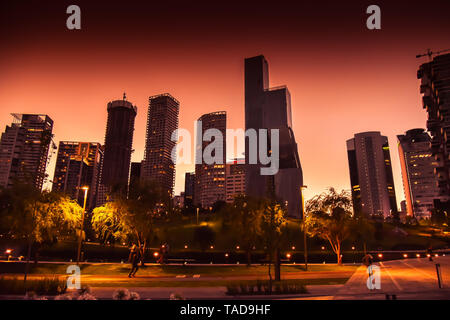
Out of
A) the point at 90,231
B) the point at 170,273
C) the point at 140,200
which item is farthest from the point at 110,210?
the point at 90,231

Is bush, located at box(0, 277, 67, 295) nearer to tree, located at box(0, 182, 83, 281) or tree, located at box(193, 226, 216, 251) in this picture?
tree, located at box(0, 182, 83, 281)

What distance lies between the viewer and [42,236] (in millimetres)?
29422

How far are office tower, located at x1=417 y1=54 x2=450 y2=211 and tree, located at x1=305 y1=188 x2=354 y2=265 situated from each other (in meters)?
101

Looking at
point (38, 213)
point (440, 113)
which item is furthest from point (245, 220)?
point (440, 113)

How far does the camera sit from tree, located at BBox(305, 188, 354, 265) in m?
35.8

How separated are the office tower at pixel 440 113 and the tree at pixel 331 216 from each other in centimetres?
10112

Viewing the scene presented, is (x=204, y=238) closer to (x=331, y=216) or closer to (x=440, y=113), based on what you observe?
(x=331, y=216)

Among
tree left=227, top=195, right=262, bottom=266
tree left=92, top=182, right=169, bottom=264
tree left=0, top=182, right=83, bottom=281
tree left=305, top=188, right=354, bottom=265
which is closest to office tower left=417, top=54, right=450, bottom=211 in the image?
tree left=305, top=188, right=354, bottom=265

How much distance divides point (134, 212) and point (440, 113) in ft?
498

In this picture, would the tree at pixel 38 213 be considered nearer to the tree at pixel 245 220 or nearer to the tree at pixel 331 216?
the tree at pixel 245 220

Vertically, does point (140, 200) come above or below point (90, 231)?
above

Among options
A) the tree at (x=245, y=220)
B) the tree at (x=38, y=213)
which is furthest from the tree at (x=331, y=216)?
the tree at (x=38, y=213)

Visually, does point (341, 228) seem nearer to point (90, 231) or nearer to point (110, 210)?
point (110, 210)
